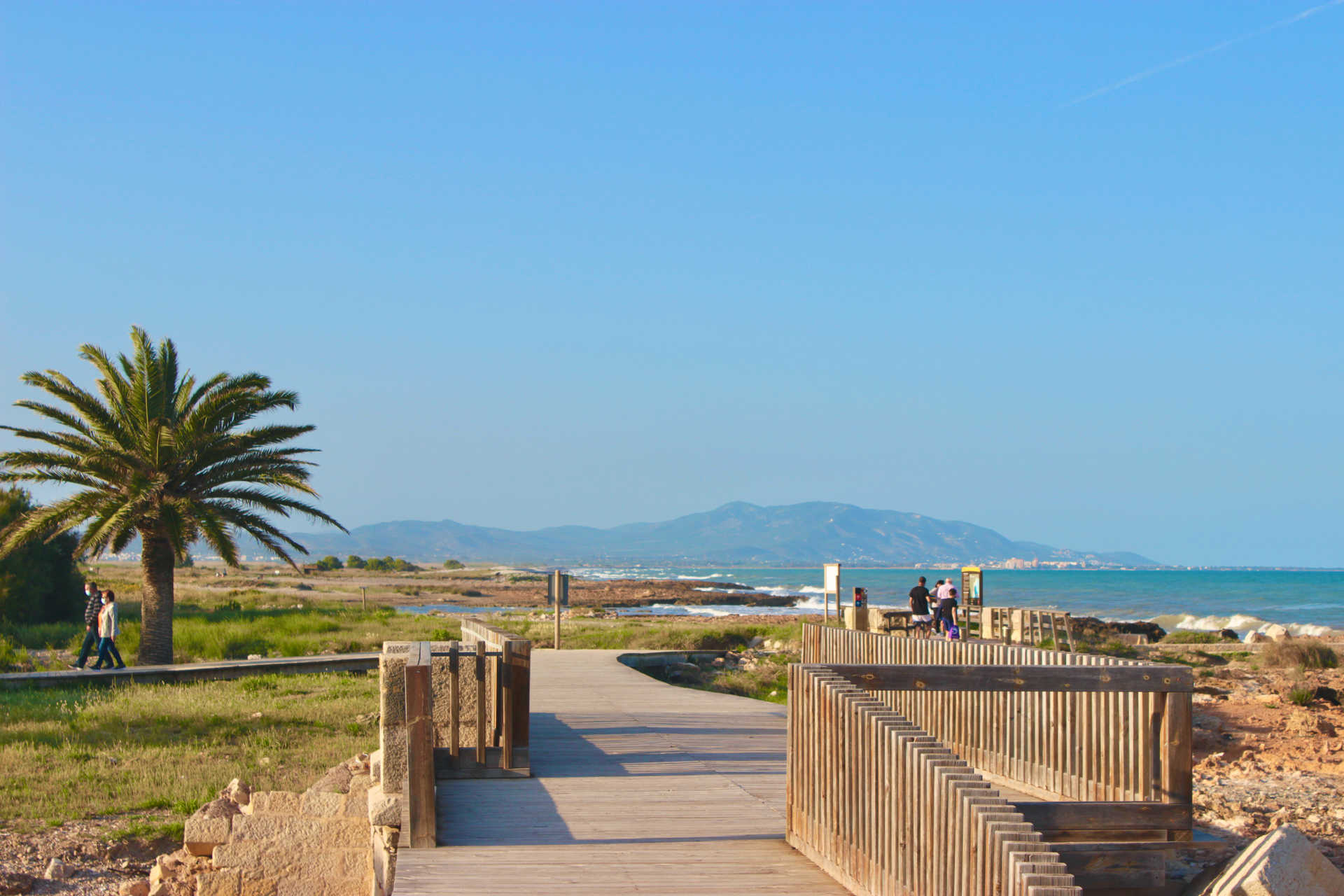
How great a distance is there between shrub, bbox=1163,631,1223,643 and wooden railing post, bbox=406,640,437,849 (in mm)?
41963

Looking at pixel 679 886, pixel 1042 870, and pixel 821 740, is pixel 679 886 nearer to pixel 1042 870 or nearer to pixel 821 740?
pixel 821 740

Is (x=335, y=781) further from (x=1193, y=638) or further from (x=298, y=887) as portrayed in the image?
(x=1193, y=638)

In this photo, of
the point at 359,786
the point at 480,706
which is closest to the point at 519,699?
the point at 480,706

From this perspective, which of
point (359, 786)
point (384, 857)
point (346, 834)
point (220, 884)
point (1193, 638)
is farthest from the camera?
point (1193, 638)

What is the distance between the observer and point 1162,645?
1598 inches

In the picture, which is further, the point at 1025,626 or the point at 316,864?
the point at 1025,626

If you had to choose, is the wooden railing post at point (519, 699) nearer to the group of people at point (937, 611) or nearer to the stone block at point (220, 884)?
the stone block at point (220, 884)

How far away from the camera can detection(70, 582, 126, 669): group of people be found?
63.2ft

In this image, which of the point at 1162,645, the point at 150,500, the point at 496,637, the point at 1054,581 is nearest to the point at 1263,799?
the point at 496,637

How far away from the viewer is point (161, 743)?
Result: 41.8 feet

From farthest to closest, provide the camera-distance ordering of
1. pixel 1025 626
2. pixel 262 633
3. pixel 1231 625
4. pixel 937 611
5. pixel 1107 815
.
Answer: pixel 1231 625
pixel 262 633
pixel 937 611
pixel 1025 626
pixel 1107 815

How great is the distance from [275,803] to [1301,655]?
90.9 ft

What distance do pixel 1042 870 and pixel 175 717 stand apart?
13.2 metres

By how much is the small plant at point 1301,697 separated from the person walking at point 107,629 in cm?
1999
